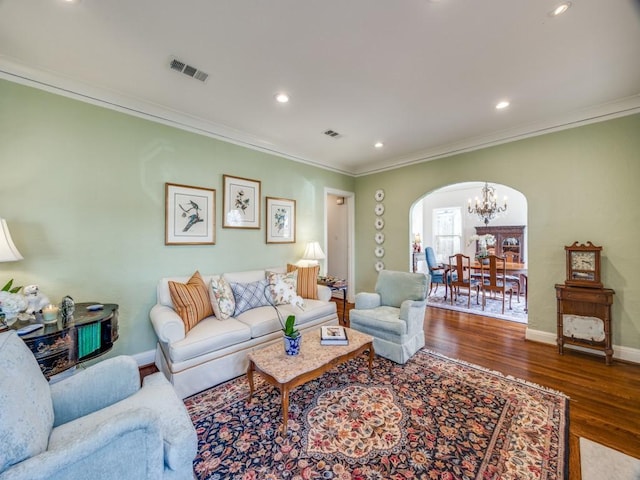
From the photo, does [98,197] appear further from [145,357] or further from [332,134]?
[332,134]

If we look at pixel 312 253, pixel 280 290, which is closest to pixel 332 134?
pixel 312 253

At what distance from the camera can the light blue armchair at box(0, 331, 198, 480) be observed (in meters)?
0.85

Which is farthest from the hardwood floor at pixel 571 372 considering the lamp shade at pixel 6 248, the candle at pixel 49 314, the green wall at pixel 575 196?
the lamp shade at pixel 6 248

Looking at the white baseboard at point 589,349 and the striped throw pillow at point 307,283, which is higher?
the striped throw pillow at point 307,283

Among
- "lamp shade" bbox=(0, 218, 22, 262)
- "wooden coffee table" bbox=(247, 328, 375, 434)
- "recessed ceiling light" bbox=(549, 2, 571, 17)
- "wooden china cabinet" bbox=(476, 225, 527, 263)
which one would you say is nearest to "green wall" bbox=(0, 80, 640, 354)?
"lamp shade" bbox=(0, 218, 22, 262)

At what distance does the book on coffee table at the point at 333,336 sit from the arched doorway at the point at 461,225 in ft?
12.1

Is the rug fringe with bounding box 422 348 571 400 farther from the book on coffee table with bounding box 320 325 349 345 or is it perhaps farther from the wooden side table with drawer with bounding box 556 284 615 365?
the book on coffee table with bounding box 320 325 349 345

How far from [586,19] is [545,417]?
9.42 feet

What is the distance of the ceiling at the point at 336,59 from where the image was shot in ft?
5.55

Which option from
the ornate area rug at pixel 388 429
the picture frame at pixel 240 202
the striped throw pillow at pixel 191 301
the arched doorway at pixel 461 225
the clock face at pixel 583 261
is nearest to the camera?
the ornate area rug at pixel 388 429

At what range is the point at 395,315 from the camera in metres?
2.97

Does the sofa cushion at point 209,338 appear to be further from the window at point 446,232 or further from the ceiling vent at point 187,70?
the window at point 446,232

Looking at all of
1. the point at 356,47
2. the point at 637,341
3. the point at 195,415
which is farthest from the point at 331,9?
the point at 637,341

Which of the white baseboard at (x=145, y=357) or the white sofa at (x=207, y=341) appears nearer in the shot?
the white sofa at (x=207, y=341)
